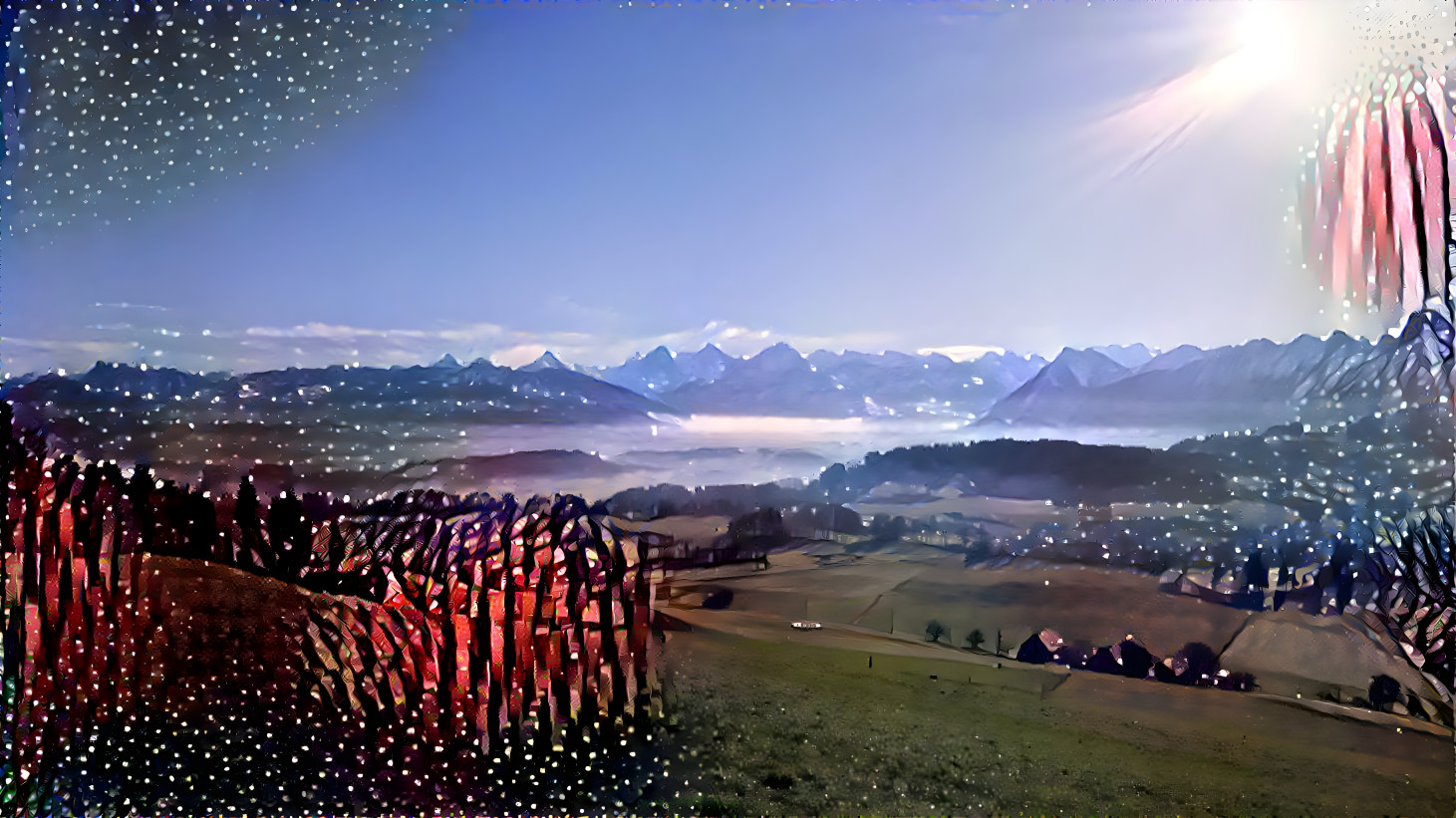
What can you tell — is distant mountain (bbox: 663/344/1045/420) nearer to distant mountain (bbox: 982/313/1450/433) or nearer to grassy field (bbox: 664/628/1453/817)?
distant mountain (bbox: 982/313/1450/433)

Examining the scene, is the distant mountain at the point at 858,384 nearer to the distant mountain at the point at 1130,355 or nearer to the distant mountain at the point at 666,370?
the distant mountain at the point at 666,370

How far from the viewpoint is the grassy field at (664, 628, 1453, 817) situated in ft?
6.26

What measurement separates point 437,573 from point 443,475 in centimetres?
24

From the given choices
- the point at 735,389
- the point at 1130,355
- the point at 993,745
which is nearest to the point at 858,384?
the point at 735,389

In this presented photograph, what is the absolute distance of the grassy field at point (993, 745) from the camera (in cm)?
191

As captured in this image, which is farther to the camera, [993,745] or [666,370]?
[666,370]

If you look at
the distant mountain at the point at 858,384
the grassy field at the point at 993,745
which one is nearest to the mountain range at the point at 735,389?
the distant mountain at the point at 858,384

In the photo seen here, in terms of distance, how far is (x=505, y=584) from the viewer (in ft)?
6.60

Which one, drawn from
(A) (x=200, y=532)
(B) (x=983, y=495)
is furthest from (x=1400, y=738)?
(A) (x=200, y=532)

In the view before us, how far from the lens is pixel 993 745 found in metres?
1.95

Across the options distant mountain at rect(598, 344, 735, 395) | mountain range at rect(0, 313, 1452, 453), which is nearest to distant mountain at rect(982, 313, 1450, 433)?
mountain range at rect(0, 313, 1452, 453)

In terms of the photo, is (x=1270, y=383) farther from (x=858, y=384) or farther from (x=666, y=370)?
(x=666, y=370)

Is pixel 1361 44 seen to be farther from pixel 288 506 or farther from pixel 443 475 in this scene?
pixel 288 506

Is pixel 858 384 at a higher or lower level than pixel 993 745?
higher
